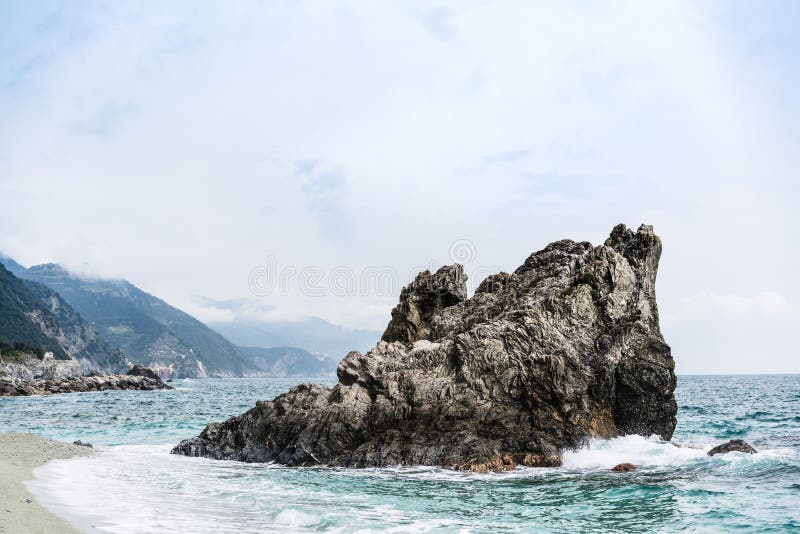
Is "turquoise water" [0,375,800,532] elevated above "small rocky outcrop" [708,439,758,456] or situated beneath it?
situated beneath

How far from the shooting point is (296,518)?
16734mm

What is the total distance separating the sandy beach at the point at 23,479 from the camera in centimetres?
1312

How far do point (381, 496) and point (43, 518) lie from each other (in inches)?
370

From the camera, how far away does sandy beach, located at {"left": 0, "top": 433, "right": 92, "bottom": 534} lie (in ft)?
43.1

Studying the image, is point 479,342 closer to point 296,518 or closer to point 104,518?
point 296,518

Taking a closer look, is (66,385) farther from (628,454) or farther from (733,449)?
(733,449)

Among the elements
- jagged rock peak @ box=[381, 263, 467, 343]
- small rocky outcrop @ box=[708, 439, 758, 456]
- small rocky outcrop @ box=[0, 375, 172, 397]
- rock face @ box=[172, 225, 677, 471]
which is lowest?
small rocky outcrop @ box=[0, 375, 172, 397]

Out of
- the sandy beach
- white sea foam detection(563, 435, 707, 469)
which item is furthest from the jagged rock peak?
the sandy beach

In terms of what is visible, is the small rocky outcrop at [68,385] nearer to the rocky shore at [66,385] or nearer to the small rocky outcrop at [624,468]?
the rocky shore at [66,385]

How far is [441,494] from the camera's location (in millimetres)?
20406

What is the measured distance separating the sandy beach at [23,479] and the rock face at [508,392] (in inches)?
237

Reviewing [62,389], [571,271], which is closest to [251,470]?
[571,271]

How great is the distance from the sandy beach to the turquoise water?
2.14 ft

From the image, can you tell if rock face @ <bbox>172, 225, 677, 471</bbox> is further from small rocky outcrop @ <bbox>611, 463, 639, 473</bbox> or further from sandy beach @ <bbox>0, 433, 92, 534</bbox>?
sandy beach @ <bbox>0, 433, 92, 534</bbox>
